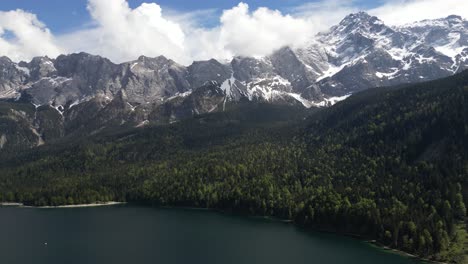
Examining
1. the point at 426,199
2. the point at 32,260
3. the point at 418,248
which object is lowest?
the point at 32,260

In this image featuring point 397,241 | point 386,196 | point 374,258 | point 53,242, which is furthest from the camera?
point 386,196

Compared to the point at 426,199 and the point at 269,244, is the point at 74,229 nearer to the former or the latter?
the point at 269,244

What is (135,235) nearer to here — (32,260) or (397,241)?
(32,260)

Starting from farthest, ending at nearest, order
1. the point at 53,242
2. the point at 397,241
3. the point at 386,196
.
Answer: the point at 386,196 < the point at 53,242 < the point at 397,241

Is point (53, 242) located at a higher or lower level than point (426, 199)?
lower

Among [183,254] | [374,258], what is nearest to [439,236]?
[374,258]

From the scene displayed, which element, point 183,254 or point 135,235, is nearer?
point 183,254
